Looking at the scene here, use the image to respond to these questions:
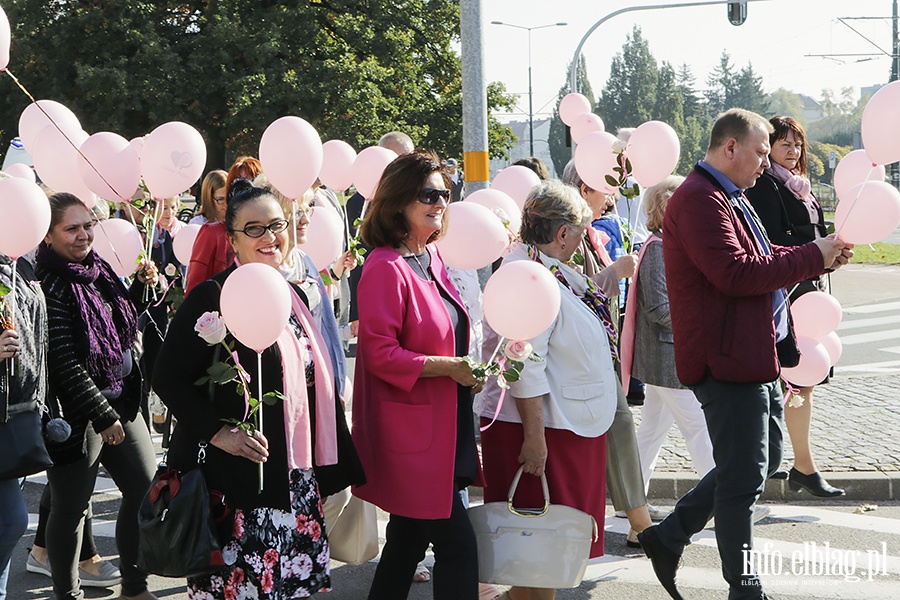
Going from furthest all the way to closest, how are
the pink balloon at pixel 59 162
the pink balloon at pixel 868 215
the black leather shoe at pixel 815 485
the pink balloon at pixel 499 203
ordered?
1. the black leather shoe at pixel 815 485
2. the pink balloon at pixel 59 162
3. the pink balloon at pixel 499 203
4. the pink balloon at pixel 868 215

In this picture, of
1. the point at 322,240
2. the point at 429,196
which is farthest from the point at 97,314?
the point at 429,196

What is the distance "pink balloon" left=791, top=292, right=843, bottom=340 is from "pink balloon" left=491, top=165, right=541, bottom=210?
163 cm

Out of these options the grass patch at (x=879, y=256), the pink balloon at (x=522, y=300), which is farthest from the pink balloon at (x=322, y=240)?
the grass patch at (x=879, y=256)

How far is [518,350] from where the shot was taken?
3797mm

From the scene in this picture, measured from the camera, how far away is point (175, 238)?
6441mm

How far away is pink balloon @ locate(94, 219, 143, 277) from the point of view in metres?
5.98

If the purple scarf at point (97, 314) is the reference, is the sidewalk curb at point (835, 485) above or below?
below

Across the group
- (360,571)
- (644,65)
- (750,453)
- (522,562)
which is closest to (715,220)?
(750,453)

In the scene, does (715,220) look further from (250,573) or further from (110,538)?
(110,538)

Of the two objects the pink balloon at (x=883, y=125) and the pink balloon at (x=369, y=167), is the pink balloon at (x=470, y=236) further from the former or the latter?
the pink balloon at (x=369, y=167)

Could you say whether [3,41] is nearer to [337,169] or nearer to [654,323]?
[337,169]

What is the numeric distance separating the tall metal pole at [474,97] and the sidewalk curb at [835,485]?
293 cm

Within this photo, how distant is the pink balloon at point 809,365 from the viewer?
5.35m

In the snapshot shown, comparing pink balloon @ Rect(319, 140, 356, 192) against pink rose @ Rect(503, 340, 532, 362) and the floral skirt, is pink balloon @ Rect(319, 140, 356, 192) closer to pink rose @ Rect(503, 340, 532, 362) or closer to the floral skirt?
pink rose @ Rect(503, 340, 532, 362)
